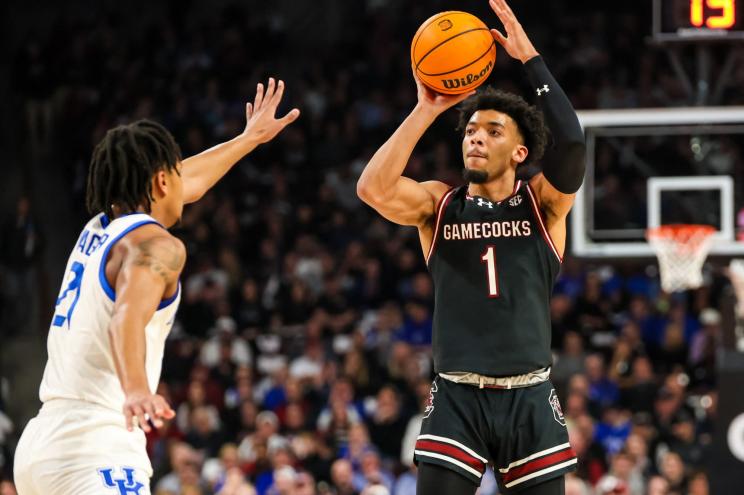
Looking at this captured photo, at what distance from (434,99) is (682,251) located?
19.7ft

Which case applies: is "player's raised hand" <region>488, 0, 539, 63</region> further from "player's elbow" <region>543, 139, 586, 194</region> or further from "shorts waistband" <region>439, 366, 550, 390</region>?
"shorts waistband" <region>439, 366, 550, 390</region>

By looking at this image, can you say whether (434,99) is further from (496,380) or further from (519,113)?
(496,380)

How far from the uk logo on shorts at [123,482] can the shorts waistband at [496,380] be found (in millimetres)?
1601

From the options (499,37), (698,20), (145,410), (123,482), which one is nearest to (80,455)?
(123,482)

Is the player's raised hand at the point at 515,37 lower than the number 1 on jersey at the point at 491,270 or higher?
higher

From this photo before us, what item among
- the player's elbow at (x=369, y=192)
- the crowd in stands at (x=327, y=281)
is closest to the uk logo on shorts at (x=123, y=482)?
the player's elbow at (x=369, y=192)

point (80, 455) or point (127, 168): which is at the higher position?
point (127, 168)

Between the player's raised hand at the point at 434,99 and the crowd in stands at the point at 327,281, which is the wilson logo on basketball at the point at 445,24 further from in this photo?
the crowd in stands at the point at 327,281

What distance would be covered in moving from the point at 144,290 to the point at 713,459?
7.51 meters

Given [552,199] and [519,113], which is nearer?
[552,199]

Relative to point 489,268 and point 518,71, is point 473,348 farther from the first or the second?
point 518,71

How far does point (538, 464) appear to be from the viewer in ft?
17.4

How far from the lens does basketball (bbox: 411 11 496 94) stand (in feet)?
18.4

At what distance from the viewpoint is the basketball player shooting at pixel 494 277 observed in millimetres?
5336
